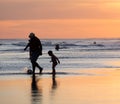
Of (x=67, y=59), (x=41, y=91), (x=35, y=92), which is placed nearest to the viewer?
(x=35, y=92)

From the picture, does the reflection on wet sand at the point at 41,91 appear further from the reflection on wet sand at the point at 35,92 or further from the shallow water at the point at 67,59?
the shallow water at the point at 67,59

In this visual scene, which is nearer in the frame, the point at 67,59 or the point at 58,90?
the point at 58,90

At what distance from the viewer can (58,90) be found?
1536cm

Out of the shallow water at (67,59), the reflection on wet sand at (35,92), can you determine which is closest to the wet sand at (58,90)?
the reflection on wet sand at (35,92)

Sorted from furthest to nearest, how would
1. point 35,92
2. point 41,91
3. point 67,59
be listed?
point 67,59 < point 41,91 < point 35,92

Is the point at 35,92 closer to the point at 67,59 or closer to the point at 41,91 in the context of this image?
the point at 41,91

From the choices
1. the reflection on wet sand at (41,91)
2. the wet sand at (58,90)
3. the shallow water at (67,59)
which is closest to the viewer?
the wet sand at (58,90)

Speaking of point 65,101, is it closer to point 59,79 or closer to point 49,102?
point 49,102

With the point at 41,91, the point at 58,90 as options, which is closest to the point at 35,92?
the point at 41,91

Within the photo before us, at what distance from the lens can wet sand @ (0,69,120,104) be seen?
12945 millimetres

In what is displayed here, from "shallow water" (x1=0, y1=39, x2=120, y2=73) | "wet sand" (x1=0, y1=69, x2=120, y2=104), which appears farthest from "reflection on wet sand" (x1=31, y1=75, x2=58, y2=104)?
"shallow water" (x1=0, y1=39, x2=120, y2=73)

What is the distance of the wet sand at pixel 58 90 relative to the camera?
12.9 metres

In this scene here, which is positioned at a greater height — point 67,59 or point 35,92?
point 35,92

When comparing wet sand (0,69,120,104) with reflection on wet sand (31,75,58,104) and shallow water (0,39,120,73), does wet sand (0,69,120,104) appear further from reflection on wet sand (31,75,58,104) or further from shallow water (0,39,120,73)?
shallow water (0,39,120,73)
